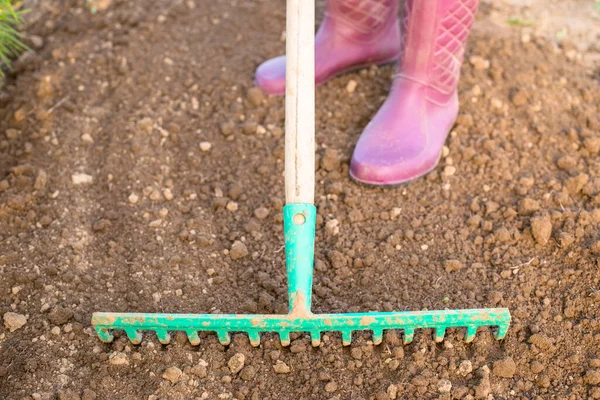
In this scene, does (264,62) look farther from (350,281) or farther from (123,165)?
(350,281)

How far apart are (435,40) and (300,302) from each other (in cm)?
86

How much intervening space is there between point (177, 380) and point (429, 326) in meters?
0.57

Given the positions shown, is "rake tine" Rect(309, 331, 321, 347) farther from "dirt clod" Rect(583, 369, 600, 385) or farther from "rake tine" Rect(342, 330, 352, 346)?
"dirt clod" Rect(583, 369, 600, 385)

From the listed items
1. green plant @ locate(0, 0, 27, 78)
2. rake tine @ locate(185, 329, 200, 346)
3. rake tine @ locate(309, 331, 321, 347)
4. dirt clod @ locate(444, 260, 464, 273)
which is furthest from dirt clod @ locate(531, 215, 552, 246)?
green plant @ locate(0, 0, 27, 78)

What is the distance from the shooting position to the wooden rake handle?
5.16ft

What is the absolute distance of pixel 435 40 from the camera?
1.97 metres

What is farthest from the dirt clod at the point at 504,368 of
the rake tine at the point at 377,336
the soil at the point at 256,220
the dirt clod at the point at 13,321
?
the dirt clod at the point at 13,321

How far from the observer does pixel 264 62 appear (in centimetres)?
239

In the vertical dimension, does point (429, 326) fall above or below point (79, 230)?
above

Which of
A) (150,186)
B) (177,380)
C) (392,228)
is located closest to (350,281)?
(392,228)

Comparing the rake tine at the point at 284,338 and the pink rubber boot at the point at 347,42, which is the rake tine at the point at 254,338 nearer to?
the rake tine at the point at 284,338

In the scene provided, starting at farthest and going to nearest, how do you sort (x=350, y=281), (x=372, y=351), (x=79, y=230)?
(x=79, y=230) < (x=350, y=281) < (x=372, y=351)

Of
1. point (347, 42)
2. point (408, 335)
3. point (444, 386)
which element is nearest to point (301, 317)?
point (408, 335)

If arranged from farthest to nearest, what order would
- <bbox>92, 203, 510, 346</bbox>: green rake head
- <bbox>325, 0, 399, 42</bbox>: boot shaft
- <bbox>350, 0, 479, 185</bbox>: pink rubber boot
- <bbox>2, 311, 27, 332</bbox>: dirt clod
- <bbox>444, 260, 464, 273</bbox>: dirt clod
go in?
<bbox>325, 0, 399, 42</bbox>: boot shaft, <bbox>350, 0, 479, 185</bbox>: pink rubber boot, <bbox>444, 260, 464, 273</bbox>: dirt clod, <bbox>2, 311, 27, 332</bbox>: dirt clod, <bbox>92, 203, 510, 346</bbox>: green rake head
